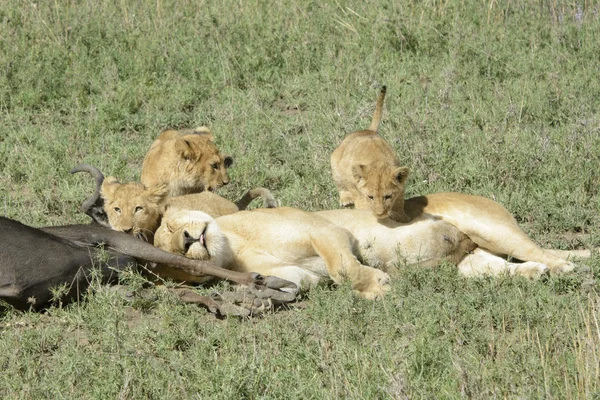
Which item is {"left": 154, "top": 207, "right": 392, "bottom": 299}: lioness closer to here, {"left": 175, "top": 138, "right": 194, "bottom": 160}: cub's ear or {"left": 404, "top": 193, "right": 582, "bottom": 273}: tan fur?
{"left": 404, "top": 193, "right": 582, "bottom": 273}: tan fur

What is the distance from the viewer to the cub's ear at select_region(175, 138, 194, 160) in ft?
28.1

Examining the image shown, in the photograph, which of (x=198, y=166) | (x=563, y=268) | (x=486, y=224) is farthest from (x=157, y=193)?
(x=563, y=268)

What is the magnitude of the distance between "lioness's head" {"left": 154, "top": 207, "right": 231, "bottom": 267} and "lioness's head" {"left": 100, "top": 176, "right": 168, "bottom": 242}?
545mm

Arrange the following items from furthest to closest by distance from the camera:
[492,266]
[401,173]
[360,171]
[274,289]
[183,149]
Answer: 1. [183,149]
2. [360,171]
3. [401,173]
4. [492,266]
5. [274,289]

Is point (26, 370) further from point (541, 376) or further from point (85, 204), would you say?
point (541, 376)

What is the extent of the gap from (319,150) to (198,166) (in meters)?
1.28

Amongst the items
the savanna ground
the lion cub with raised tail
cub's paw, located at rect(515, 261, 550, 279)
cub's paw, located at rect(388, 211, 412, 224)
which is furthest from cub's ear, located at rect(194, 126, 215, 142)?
cub's paw, located at rect(515, 261, 550, 279)

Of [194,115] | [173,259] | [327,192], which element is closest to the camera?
[173,259]

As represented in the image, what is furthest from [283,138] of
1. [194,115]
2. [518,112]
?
[518,112]

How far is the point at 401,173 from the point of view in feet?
24.6

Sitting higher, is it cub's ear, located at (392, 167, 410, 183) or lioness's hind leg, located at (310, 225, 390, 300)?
cub's ear, located at (392, 167, 410, 183)

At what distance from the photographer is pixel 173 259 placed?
6938 millimetres

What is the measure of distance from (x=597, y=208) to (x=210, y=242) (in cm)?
314

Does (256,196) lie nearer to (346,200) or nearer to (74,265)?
(346,200)
